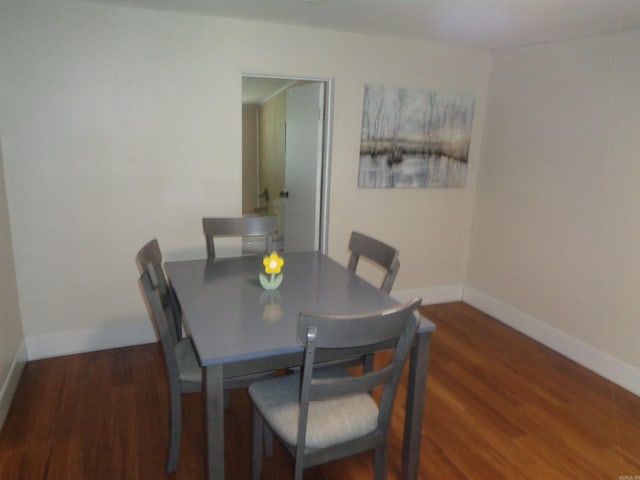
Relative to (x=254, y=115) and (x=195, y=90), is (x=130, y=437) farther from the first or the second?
(x=254, y=115)

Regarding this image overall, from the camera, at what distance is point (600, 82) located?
2.77 m

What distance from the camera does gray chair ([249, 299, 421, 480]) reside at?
131 centimetres

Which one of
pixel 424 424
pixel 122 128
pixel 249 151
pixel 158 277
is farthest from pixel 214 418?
pixel 249 151

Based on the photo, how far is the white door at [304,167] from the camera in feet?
11.2

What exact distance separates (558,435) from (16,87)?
11.5ft

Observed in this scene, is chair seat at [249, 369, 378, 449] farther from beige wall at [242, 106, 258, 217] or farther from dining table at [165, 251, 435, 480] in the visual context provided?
beige wall at [242, 106, 258, 217]

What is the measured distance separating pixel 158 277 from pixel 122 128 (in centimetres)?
124

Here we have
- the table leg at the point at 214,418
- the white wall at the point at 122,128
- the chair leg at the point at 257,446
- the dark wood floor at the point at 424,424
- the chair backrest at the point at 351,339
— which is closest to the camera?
the chair backrest at the point at 351,339

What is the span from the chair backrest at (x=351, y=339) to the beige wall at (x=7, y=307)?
1.79 m

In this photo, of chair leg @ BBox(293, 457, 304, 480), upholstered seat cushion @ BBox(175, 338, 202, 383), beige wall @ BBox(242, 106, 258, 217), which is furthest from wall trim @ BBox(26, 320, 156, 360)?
beige wall @ BBox(242, 106, 258, 217)

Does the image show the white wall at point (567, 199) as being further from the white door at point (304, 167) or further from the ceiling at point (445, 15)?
the white door at point (304, 167)

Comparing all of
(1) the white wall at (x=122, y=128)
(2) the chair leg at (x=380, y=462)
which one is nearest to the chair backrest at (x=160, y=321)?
(2) the chair leg at (x=380, y=462)

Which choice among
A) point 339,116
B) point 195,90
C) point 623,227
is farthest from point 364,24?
point 623,227

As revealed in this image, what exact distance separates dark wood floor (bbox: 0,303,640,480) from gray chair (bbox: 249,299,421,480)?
49 centimetres
